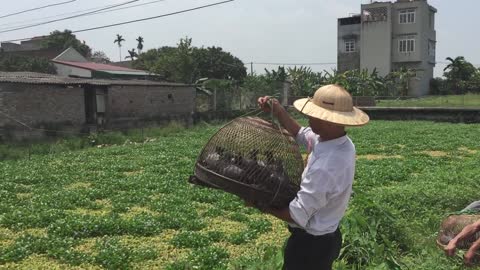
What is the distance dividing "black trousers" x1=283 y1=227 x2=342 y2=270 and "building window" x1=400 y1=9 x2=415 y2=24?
69231 millimetres

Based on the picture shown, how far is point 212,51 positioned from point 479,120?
45.5m

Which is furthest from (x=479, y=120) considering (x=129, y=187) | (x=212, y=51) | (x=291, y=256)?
(x=212, y=51)

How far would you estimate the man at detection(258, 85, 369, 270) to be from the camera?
367 centimetres

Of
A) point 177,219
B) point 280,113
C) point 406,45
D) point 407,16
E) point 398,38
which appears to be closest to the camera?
point 280,113

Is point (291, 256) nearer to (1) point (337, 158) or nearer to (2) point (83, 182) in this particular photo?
(1) point (337, 158)

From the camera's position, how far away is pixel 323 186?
3.65m

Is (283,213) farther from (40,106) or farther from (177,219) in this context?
(40,106)

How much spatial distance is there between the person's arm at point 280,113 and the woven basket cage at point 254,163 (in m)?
0.14

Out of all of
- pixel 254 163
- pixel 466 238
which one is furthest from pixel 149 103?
pixel 466 238

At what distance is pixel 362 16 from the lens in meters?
70.3

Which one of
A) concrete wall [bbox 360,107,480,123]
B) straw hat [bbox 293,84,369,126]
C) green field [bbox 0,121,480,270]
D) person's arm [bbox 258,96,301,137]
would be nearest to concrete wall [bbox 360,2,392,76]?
concrete wall [bbox 360,107,480,123]

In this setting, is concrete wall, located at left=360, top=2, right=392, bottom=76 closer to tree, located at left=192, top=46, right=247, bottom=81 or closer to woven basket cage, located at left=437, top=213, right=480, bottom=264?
tree, located at left=192, top=46, right=247, bottom=81

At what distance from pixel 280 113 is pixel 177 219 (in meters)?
5.23

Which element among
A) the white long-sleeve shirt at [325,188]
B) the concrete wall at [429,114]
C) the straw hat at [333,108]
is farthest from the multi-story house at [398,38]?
the white long-sleeve shirt at [325,188]
